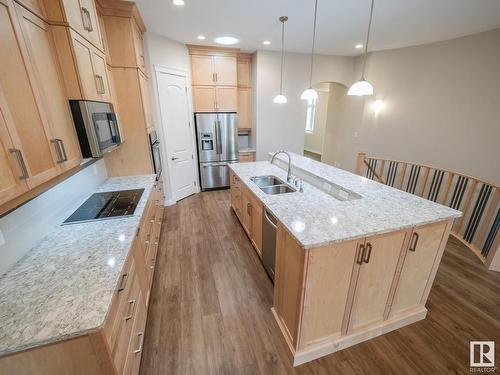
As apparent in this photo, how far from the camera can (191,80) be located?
422 cm

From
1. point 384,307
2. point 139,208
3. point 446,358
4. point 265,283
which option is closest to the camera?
point 446,358

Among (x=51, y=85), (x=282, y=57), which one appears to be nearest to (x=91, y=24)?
(x=51, y=85)

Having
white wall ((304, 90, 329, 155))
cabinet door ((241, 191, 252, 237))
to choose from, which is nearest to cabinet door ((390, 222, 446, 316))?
cabinet door ((241, 191, 252, 237))

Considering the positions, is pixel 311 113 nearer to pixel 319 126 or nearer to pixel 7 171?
pixel 319 126

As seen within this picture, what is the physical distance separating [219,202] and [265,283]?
2.29 m

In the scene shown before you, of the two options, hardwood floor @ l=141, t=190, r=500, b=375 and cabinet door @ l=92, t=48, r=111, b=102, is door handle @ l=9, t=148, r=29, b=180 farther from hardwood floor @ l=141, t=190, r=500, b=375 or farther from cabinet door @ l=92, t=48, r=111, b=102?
hardwood floor @ l=141, t=190, r=500, b=375

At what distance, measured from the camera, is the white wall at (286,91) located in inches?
178

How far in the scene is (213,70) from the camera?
4305 millimetres

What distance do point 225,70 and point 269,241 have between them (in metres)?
3.76

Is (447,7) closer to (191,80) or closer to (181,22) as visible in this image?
(181,22)

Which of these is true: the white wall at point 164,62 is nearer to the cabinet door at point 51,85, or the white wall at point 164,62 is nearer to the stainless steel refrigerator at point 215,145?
the stainless steel refrigerator at point 215,145

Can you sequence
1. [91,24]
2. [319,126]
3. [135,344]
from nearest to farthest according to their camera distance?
1. [135,344]
2. [91,24]
3. [319,126]

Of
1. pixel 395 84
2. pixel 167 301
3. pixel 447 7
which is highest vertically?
pixel 447 7

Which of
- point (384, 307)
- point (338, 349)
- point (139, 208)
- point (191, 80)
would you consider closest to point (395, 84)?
point (191, 80)
